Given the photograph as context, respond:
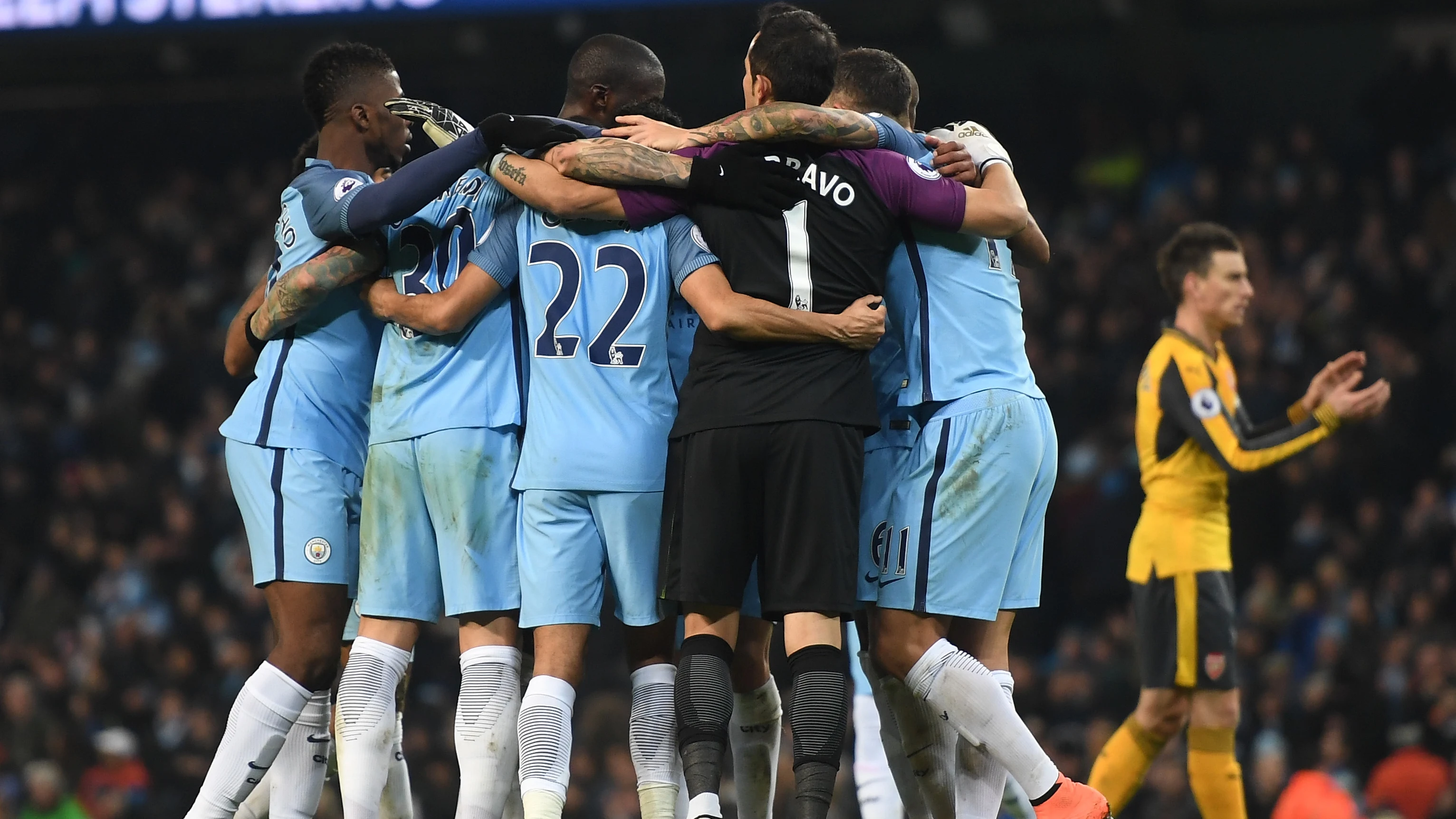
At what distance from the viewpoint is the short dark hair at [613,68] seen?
17.7 ft

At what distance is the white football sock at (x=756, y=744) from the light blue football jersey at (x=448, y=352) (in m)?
1.23

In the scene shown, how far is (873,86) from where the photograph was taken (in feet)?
17.7

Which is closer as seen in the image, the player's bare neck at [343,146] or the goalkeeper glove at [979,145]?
the goalkeeper glove at [979,145]

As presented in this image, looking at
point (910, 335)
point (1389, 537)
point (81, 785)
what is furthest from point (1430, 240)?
point (81, 785)

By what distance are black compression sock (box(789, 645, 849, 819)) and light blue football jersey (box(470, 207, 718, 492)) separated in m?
0.77

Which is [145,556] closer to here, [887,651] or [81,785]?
[81,785]

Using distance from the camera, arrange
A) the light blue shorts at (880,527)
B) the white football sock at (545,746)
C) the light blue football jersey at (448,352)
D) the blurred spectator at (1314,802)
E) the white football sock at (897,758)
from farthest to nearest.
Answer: the blurred spectator at (1314,802) → the white football sock at (897,758) → the light blue football jersey at (448,352) → the light blue shorts at (880,527) → the white football sock at (545,746)

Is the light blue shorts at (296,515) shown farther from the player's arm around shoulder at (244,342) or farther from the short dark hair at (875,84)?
the short dark hair at (875,84)

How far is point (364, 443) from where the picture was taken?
562cm

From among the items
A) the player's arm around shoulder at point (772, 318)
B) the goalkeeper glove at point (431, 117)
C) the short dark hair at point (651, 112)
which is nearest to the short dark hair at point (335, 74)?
the goalkeeper glove at point (431, 117)

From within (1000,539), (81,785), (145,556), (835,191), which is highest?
(835,191)

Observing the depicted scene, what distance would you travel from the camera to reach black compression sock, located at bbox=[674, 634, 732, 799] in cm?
456

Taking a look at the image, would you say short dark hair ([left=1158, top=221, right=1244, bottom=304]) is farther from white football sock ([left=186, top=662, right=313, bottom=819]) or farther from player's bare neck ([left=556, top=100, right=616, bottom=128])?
white football sock ([left=186, top=662, right=313, bottom=819])

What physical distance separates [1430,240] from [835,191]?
32.9 feet
